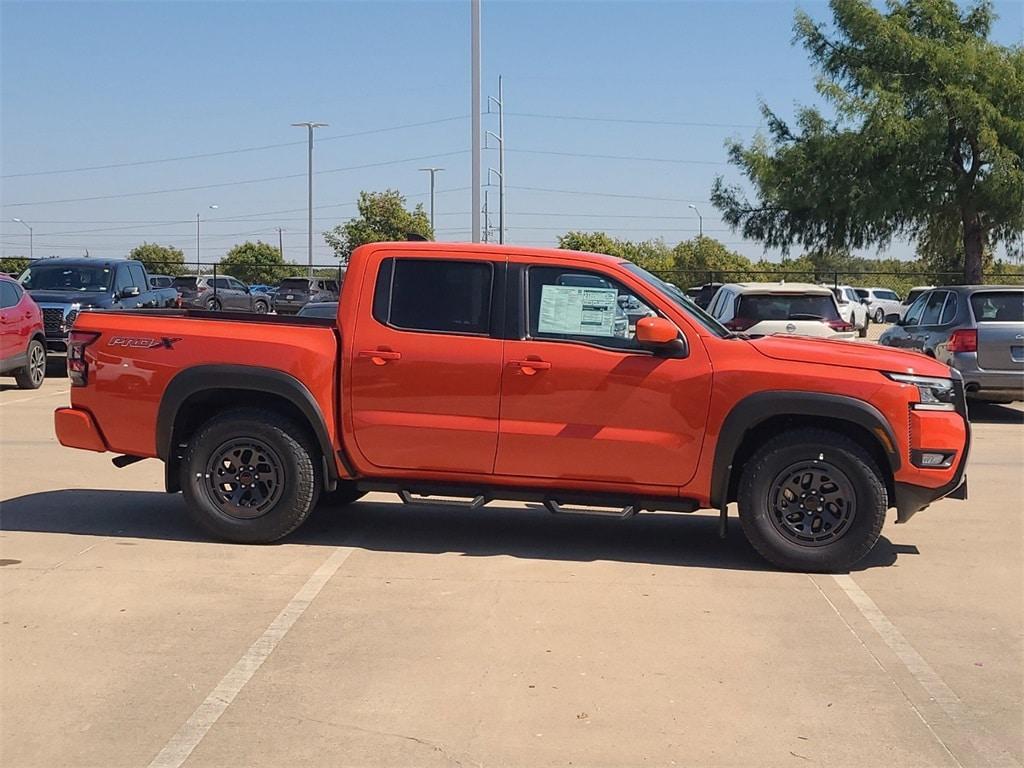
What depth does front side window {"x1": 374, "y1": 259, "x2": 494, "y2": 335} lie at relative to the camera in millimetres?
7363

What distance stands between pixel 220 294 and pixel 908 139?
76.9 ft

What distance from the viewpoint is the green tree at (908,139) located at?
2645 centimetres

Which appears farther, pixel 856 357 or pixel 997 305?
pixel 997 305

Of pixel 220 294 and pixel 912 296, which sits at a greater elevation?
pixel 912 296

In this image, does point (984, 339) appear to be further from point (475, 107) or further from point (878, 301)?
point (878, 301)

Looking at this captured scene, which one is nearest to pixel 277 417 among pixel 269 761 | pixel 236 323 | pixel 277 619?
pixel 236 323

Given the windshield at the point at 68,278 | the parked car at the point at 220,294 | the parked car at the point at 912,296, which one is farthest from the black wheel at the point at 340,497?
the parked car at the point at 220,294

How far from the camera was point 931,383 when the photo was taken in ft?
23.0

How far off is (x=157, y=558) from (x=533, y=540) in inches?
94.3

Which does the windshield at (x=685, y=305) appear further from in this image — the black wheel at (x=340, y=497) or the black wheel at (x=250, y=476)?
the black wheel at (x=340, y=497)

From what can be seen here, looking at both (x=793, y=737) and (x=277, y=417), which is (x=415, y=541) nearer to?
(x=277, y=417)

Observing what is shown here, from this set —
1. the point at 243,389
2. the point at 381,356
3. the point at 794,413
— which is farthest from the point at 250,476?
the point at 794,413

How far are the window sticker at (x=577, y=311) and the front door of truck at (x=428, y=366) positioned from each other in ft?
1.06

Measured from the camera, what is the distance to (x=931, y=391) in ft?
23.0
